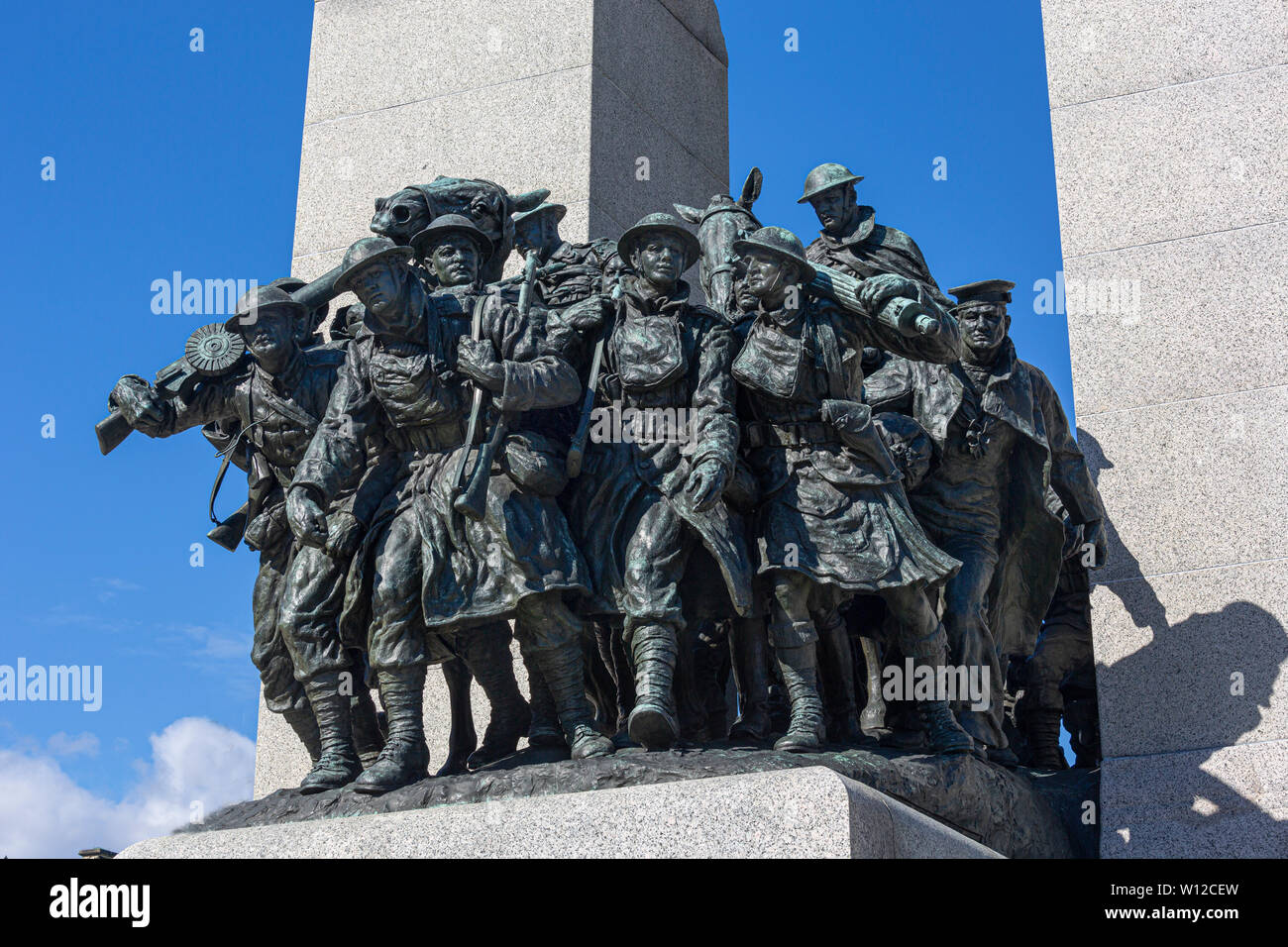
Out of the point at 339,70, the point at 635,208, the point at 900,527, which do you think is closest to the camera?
the point at 900,527

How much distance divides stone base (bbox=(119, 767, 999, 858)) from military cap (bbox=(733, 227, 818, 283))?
9.18 ft

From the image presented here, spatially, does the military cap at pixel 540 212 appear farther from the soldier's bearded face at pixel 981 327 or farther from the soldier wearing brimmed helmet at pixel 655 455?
the soldier's bearded face at pixel 981 327

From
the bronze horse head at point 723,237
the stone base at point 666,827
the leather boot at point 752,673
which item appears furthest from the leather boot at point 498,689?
the bronze horse head at point 723,237

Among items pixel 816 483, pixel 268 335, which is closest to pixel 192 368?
pixel 268 335

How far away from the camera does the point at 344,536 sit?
9.33 meters

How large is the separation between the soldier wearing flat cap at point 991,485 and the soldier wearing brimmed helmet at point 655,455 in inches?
67.3

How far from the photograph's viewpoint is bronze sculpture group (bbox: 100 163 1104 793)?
9.01 m

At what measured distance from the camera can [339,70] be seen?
13.7 metres

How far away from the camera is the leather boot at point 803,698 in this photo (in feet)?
28.9

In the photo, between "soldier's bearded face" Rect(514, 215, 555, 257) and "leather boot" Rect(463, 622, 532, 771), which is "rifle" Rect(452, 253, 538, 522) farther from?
"soldier's bearded face" Rect(514, 215, 555, 257)
